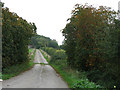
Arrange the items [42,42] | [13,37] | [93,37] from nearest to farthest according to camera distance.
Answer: [93,37]
[13,37]
[42,42]

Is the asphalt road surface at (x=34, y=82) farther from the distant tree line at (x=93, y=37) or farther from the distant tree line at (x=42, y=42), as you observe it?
the distant tree line at (x=42, y=42)

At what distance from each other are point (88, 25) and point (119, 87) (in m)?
6.54

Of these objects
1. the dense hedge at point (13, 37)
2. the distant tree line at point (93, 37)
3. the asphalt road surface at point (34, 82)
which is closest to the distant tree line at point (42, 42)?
the dense hedge at point (13, 37)

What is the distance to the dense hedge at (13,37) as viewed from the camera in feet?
50.3

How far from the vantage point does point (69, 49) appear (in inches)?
714

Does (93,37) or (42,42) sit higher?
(42,42)

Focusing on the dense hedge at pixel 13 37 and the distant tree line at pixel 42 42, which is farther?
the distant tree line at pixel 42 42

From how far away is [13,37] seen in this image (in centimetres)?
1798

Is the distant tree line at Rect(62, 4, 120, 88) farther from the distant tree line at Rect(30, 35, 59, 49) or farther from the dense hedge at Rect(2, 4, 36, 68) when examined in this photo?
the distant tree line at Rect(30, 35, 59, 49)

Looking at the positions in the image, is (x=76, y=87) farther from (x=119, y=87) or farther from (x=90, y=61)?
(x=90, y=61)

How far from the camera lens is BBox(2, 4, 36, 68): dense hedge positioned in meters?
15.3

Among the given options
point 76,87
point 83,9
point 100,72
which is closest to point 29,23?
point 83,9

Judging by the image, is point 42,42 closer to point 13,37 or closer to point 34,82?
point 13,37

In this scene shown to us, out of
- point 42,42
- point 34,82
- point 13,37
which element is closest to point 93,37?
point 34,82
